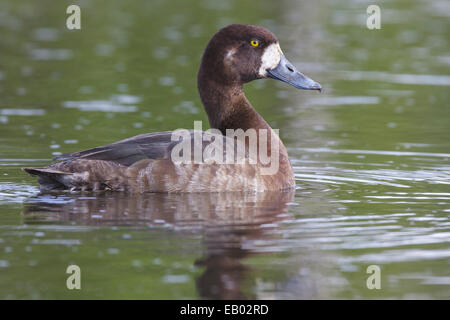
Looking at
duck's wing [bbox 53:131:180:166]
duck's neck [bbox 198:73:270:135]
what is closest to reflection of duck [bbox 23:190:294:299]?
duck's wing [bbox 53:131:180:166]

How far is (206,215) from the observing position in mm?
7520

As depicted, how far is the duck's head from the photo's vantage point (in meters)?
9.07

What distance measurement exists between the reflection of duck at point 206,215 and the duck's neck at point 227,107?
3.04 ft

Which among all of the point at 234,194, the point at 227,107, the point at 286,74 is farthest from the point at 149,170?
the point at 286,74

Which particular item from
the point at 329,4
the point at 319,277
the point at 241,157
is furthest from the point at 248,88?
the point at 329,4

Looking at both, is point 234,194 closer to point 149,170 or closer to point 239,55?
point 149,170

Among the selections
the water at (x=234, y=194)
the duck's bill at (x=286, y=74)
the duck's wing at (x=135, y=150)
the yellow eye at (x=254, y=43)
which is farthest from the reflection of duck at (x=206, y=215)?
the yellow eye at (x=254, y=43)

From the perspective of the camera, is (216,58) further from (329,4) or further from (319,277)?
(329,4)

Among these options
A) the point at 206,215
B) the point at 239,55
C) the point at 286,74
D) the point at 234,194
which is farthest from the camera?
the point at 286,74

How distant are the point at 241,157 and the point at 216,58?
4.05 feet

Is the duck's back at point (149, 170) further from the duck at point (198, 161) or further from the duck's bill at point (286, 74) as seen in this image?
the duck's bill at point (286, 74)

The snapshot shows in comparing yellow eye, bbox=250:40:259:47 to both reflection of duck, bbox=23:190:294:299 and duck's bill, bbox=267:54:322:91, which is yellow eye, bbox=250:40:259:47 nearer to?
duck's bill, bbox=267:54:322:91

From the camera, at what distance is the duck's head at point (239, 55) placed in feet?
29.8

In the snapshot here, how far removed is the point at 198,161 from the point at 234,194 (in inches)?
19.3
